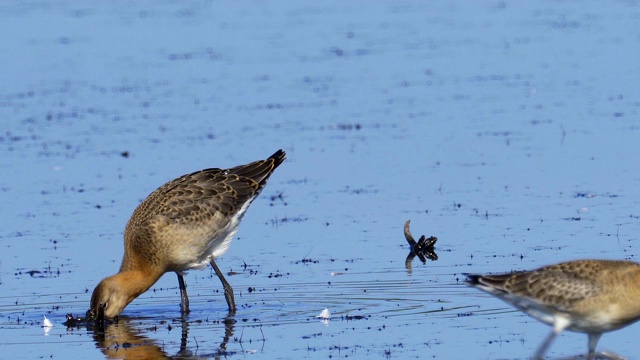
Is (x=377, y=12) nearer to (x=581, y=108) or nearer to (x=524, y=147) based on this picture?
(x=581, y=108)

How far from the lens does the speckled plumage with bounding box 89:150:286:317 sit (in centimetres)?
1421

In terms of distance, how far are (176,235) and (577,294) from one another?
15.0 ft

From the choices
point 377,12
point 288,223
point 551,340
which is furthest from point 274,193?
point 377,12

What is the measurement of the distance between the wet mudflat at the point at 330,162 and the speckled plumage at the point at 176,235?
0.34 metres

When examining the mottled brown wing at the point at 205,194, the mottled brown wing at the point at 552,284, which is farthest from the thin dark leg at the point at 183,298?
the mottled brown wing at the point at 552,284

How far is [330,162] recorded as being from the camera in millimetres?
21000

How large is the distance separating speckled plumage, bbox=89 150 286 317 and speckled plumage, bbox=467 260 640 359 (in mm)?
3617

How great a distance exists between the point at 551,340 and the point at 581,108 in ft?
42.3

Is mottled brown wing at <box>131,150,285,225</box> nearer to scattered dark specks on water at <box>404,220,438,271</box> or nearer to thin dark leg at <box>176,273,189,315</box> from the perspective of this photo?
thin dark leg at <box>176,273,189,315</box>

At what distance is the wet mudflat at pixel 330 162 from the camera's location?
44.6 feet

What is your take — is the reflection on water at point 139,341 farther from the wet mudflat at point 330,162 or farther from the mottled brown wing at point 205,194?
the mottled brown wing at point 205,194

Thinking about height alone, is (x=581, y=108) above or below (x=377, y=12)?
below

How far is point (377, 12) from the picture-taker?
1521 inches

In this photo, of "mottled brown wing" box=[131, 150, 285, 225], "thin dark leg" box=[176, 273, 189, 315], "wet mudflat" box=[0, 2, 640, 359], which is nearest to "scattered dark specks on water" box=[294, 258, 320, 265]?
"wet mudflat" box=[0, 2, 640, 359]
